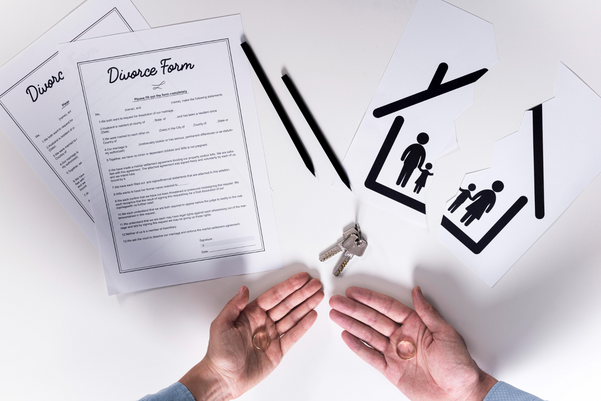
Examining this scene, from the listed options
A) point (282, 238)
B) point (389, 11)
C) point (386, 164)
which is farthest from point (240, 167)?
point (389, 11)

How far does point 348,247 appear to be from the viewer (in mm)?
700

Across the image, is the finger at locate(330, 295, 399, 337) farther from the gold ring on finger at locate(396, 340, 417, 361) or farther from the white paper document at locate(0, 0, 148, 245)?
the white paper document at locate(0, 0, 148, 245)

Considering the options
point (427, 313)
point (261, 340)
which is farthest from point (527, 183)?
point (261, 340)

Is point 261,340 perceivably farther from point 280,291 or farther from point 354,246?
point 354,246

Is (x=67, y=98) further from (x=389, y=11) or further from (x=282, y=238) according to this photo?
(x=389, y=11)

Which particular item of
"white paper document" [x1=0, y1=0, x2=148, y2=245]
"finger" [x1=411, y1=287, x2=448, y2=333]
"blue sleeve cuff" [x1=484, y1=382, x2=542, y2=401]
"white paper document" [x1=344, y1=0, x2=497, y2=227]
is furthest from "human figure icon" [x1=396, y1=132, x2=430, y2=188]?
"white paper document" [x1=0, y1=0, x2=148, y2=245]

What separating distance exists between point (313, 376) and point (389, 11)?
33.3 inches

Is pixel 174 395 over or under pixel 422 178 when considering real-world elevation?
under

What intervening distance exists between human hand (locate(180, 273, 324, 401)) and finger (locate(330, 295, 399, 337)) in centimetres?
4

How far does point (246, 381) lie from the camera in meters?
0.70

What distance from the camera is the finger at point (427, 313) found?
68 centimetres

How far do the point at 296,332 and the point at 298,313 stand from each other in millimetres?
43

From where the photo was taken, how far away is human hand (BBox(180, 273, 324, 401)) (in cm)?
68

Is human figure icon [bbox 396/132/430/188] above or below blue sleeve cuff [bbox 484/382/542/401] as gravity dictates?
above
